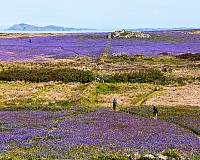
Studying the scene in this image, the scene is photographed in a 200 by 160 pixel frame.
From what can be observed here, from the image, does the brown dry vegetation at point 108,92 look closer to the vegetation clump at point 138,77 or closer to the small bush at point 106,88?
the small bush at point 106,88

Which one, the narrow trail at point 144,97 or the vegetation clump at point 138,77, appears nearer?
the narrow trail at point 144,97

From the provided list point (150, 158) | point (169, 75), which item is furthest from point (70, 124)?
point (169, 75)

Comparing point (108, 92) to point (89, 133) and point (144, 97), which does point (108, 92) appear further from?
point (89, 133)

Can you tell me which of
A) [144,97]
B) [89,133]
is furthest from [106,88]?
[89,133]

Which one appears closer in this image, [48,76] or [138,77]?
[138,77]

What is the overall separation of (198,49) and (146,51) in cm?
1447

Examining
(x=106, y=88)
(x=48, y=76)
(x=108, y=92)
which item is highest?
(x=48, y=76)

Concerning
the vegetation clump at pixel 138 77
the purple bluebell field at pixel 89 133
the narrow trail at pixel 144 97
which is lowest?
the narrow trail at pixel 144 97

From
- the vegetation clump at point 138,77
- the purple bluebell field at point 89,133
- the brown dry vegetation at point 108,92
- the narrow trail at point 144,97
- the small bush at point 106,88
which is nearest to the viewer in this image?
the purple bluebell field at point 89,133

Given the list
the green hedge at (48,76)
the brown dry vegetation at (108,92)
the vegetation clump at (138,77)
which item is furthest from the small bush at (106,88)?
the green hedge at (48,76)

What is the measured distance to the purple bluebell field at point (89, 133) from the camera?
68.5ft

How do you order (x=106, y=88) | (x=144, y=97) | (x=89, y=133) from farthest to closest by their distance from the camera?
(x=106, y=88)
(x=144, y=97)
(x=89, y=133)

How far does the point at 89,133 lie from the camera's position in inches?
982

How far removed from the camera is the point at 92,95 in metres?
46.9
